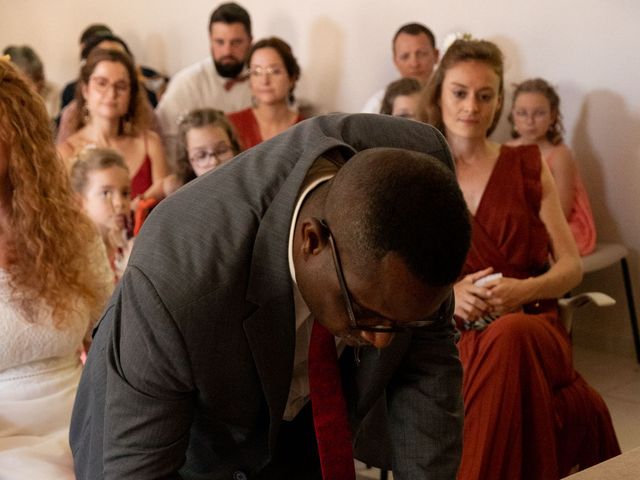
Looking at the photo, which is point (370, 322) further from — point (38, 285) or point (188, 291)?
point (38, 285)

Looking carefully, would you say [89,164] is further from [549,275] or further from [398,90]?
[549,275]

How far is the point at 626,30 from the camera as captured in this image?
3742 mm

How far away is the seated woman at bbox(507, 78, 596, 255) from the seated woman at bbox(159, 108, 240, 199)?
1193 mm

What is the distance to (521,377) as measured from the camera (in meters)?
2.44

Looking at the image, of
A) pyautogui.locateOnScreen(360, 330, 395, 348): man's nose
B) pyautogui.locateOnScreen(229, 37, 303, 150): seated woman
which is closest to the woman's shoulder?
pyautogui.locateOnScreen(229, 37, 303, 150): seated woman

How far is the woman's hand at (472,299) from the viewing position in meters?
2.54

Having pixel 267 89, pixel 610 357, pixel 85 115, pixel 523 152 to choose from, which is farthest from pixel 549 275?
pixel 85 115

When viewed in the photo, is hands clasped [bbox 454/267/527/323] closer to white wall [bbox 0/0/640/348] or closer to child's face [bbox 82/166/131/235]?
child's face [bbox 82/166/131/235]

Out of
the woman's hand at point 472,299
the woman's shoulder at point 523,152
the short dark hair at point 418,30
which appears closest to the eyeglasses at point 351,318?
the woman's hand at point 472,299

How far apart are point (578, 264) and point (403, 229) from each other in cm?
175

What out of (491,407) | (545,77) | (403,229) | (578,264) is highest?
(403,229)

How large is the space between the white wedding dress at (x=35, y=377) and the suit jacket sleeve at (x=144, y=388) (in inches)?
29.0

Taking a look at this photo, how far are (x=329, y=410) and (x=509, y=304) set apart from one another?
133 centimetres

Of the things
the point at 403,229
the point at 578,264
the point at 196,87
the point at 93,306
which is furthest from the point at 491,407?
the point at 196,87
